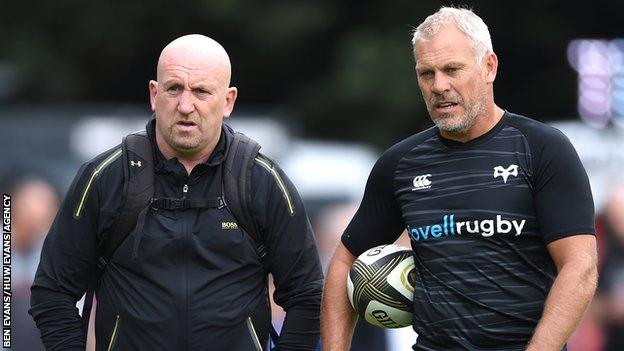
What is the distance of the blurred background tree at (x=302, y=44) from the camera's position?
22.6 m

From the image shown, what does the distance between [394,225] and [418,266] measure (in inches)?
13.3

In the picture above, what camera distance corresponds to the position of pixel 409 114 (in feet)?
72.5

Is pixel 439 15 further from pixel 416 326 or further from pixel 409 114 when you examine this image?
pixel 409 114

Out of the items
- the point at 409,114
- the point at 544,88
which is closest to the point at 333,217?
the point at 409,114

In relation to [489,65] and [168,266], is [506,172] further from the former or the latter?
[168,266]

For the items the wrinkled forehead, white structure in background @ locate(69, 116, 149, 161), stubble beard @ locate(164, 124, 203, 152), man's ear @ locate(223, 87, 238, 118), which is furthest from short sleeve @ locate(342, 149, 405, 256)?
white structure in background @ locate(69, 116, 149, 161)

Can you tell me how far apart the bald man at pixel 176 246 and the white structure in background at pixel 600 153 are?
8.74 metres

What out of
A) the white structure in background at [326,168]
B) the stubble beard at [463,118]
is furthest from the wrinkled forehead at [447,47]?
the white structure in background at [326,168]

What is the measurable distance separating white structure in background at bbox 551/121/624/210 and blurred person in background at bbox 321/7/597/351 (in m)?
8.65

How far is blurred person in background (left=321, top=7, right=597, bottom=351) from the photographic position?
18.8 feet

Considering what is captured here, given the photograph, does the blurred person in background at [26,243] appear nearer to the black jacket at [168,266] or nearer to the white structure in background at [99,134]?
the black jacket at [168,266]

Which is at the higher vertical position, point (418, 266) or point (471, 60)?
point (471, 60)

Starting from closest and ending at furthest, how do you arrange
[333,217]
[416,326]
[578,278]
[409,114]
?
[578,278], [416,326], [333,217], [409,114]

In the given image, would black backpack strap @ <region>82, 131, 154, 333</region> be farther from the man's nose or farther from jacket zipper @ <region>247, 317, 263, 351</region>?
jacket zipper @ <region>247, 317, 263, 351</region>
